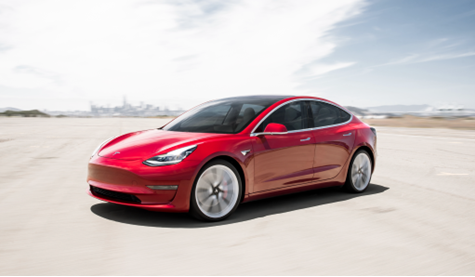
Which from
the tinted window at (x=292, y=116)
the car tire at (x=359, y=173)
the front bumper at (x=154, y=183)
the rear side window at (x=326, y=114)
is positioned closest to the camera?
the front bumper at (x=154, y=183)

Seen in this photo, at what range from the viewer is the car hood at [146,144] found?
509 centimetres

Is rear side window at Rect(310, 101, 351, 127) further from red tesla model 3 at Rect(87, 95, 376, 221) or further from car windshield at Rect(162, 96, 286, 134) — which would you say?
car windshield at Rect(162, 96, 286, 134)

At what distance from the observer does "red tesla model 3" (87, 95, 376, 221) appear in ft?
16.3

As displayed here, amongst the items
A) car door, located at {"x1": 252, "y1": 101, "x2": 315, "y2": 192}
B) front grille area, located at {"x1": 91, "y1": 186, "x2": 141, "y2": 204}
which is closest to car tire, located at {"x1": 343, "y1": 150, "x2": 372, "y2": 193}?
car door, located at {"x1": 252, "y1": 101, "x2": 315, "y2": 192}

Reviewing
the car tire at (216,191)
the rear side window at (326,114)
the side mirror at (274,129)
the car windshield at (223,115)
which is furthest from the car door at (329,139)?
the car tire at (216,191)

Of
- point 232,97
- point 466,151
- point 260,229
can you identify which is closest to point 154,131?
point 232,97

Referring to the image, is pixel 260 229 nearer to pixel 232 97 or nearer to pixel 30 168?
pixel 232 97

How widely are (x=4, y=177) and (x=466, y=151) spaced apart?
12.4 meters

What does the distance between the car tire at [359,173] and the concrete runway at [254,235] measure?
0.59 ft

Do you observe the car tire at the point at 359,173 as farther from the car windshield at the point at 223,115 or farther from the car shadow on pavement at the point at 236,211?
the car windshield at the point at 223,115

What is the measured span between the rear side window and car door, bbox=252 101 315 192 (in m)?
0.16

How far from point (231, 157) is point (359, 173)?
273 cm

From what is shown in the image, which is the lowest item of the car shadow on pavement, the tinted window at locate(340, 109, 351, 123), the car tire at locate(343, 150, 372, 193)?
the car shadow on pavement

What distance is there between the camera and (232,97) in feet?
22.7
